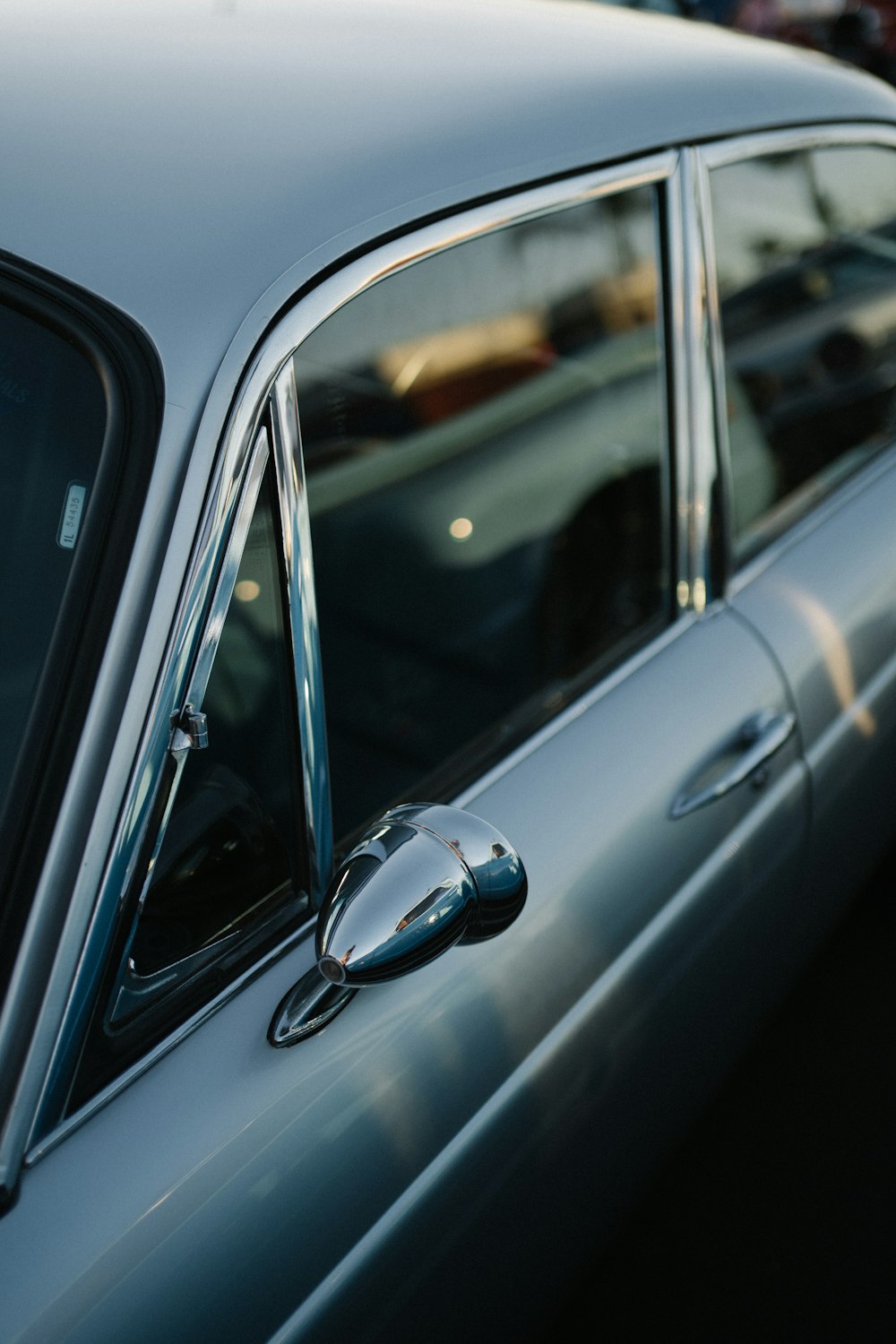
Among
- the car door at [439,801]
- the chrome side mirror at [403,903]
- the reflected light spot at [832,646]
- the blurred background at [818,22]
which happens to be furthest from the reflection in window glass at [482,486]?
the blurred background at [818,22]

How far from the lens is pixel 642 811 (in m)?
1.52

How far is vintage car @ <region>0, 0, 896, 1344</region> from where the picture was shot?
107 centimetres

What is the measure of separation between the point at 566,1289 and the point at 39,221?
1.42 m

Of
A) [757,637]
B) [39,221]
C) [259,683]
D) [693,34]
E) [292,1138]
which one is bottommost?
[292,1138]

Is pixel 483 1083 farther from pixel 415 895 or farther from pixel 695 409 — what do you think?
pixel 695 409

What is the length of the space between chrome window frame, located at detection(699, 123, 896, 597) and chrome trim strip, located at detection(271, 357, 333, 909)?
0.80 m

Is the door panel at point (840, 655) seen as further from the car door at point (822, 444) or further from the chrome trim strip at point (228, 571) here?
the chrome trim strip at point (228, 571)

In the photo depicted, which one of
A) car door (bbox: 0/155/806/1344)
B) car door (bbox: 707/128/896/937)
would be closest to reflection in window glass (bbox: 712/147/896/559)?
car door (bbox: 707/128/896/937)

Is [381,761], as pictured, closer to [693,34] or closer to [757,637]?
[757,637]

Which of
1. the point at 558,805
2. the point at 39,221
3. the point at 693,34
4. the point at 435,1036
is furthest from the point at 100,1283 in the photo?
the point at 693,34

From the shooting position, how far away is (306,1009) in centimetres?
116

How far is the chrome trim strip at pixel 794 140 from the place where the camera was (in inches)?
70.0

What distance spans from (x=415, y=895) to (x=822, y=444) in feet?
4.95

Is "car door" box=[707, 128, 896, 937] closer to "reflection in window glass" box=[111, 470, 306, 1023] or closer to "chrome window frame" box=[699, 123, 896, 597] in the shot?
"chrome window frame" box=[699, 123, 896, 597]
